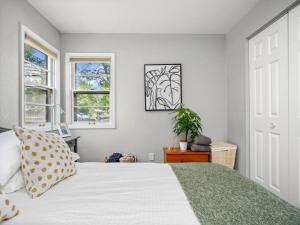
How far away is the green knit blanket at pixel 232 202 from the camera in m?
1.01

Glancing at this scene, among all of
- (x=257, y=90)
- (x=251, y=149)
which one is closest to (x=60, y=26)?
(x=257, y=90)

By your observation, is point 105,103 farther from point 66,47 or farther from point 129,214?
point 129,214

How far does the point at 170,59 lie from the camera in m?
4.11

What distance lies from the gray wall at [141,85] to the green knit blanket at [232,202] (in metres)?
2.31

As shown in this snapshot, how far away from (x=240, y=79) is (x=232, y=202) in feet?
8.99

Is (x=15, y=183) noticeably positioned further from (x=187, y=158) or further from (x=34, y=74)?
(x=187, y=158)

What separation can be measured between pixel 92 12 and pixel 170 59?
1.46 metres

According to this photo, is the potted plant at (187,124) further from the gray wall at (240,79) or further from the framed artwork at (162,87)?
the gray wall at (240,79)

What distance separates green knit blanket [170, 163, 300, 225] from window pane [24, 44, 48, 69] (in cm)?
243

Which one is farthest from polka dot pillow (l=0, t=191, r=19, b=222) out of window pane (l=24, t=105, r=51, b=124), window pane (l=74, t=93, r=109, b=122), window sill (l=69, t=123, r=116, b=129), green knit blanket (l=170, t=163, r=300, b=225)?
window pane (l=74, t=93, r=109, b=122)

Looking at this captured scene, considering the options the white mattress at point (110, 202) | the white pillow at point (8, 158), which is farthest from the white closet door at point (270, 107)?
the white pillow at point (8, 158)

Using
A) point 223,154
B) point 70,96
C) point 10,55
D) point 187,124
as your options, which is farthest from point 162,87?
point 10,55

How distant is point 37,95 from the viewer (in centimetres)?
341

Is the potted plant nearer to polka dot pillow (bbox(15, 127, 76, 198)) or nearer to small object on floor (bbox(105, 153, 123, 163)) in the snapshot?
small object on floor (bbox(105, 153, 123, 163))
